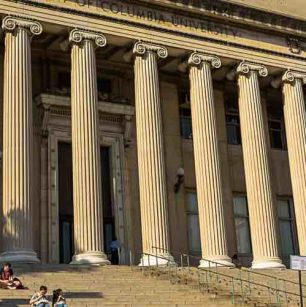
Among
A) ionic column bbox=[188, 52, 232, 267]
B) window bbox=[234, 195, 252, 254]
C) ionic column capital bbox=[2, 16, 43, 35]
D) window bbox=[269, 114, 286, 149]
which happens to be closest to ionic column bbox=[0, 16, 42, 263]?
ionic column capital bbox=[2, 16, 43, 35]

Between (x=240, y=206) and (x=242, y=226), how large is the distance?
40.0 inches

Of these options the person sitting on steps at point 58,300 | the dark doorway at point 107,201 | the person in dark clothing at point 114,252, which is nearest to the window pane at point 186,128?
the dark doorway at point 107,201

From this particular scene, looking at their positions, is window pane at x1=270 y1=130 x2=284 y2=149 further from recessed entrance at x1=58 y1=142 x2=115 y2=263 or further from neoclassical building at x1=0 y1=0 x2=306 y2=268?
recessed entrance at x1=58 y1=142 x2=115 y2=263

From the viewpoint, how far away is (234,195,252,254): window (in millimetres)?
31672

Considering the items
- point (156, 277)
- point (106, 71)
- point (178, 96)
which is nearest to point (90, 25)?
point (106, 71)

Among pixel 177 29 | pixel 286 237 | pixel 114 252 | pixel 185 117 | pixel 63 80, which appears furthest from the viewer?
pixel 286 237

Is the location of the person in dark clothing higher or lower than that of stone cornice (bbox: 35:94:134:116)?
lower

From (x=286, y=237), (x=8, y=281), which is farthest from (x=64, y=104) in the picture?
(x=286, y=237)

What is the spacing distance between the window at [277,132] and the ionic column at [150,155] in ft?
31.4

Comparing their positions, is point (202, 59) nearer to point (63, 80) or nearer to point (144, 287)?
point (63, 80)

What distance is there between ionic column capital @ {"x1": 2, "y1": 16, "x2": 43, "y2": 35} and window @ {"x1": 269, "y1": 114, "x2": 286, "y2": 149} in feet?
47.9

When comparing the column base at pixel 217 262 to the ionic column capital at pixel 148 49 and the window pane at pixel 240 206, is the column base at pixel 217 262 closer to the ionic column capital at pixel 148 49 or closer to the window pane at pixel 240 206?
the window pane at pixel 240 206

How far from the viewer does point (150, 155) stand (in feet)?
85.7

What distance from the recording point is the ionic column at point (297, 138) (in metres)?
29.2
